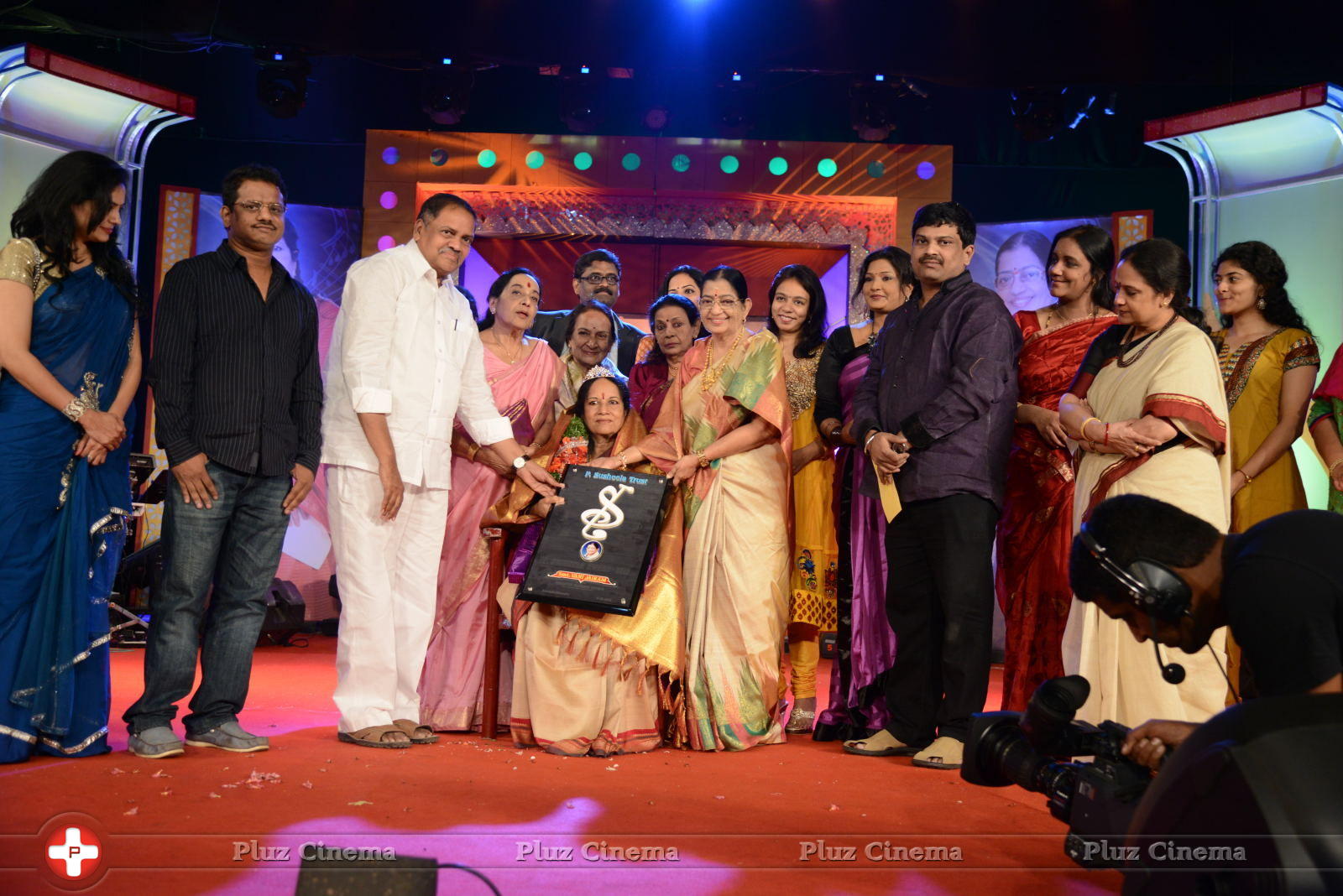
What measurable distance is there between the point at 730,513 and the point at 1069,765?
2245 millimetres

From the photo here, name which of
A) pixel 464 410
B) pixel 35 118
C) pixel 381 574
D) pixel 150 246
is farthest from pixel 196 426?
pixel 150 246

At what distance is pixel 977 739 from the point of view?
2.34 m

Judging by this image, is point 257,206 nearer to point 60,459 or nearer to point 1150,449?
A: point 60,459

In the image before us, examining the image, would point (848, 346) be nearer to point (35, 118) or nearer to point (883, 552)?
point (883, 552)

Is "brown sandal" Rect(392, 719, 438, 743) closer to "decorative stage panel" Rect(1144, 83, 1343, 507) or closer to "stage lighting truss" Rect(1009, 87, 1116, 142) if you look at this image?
"decorative stage panel" Rect(1144, 83, 1343, 507)

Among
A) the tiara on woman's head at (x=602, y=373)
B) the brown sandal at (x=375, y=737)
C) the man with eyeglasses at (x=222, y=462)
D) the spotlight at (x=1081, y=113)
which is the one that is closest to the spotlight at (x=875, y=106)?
the spotlight at (x=1081, y=113)

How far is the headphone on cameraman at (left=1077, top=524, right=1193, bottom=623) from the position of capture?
1.92m

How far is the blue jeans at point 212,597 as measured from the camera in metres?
3.50

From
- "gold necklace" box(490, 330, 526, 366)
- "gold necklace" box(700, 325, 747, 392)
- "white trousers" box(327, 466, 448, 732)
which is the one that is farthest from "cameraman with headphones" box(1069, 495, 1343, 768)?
"gold necklace" box(490, 330, 526, 366)

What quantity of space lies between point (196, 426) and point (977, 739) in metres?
2.57

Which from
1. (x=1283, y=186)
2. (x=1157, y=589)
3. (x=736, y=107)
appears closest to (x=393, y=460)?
(x=1157, y=589)

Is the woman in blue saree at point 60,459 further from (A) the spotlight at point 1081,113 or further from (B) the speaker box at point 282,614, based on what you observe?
(A) the spotlight at point 1081,113

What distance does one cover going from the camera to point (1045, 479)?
413 cm

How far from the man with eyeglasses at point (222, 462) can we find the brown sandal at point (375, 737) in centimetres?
30
